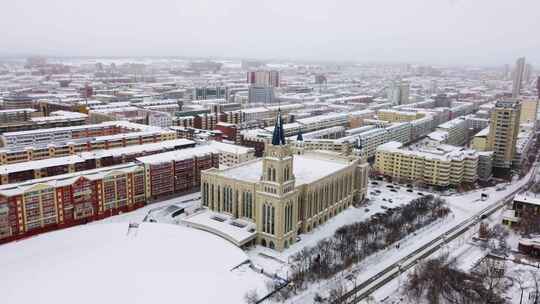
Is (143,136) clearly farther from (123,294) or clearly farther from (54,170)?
(123,294)

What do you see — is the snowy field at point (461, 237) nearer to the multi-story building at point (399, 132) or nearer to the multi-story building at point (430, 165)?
the multi-story building at point (430, 165)

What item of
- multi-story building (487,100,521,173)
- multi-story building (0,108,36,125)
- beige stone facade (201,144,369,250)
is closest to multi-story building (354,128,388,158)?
multi-story building (487,100,521,173)

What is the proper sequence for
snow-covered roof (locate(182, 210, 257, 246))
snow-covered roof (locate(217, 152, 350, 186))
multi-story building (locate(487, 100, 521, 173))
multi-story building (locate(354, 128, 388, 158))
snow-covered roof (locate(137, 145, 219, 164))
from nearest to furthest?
snow-covered roof (locate(182, 210, 257, 246))
snow-covered roof (locate(217, 152, 350, 186))
snow-covered roof (locate(137, 145, 219, 164))
multi-story building (locate(487, 100, 521, 173))
multi-story building (locate(354, 128, 388, 158))

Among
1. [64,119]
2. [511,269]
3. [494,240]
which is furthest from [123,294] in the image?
[64,119]

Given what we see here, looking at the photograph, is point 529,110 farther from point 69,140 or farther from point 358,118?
point 69,140

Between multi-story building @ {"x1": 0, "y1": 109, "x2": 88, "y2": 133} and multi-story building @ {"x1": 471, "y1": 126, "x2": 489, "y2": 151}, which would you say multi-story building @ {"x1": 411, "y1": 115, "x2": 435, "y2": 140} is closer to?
multi-story building @ {"x1": 471, "y1": 126, "x2": 489, "y2": 151}
